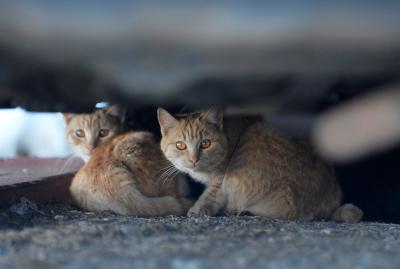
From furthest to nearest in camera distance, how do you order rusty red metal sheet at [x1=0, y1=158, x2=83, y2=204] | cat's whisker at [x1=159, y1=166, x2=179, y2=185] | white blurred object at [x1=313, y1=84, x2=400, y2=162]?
cat's whisker at [x1=159, y1=166, x2=179, y2=185] < rusty red metal sheet at [x1=0, y1=158, x2=83, y2=204] < white blurred object at [x1=313, y1=84, x2=400, y2=162]

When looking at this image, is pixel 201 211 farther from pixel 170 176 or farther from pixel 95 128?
pixel 95 128

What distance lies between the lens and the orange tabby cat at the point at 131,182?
4.52 meters

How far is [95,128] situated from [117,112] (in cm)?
26

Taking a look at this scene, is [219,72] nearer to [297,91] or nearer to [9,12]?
[297,91]

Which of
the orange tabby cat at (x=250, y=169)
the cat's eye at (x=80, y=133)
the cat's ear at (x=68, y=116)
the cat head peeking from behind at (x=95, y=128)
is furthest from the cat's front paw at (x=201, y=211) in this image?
the cat's ear at (x=68, y=116)

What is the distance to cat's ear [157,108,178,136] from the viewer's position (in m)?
4.92

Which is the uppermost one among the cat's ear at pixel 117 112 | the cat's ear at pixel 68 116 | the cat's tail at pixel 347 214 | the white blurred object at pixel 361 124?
the white blurred object at pixel 361 124

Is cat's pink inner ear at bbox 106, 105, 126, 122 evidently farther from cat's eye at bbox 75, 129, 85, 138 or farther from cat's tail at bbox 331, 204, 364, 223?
cat's tail at bbox 331, 204, 364, 223

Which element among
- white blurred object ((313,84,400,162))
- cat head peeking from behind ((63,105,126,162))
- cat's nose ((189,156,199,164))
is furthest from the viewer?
cat head peeking from behind ((63,105,126,162))

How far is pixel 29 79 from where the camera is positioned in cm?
244

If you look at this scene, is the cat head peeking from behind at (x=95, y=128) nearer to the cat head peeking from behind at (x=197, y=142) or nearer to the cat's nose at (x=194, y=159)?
the cat head peeking from behind at (x=197, y=142)

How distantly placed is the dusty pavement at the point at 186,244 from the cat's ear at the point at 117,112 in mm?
2219

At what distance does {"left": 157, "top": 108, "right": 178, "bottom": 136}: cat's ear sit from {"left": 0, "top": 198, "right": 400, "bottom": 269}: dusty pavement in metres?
1.46

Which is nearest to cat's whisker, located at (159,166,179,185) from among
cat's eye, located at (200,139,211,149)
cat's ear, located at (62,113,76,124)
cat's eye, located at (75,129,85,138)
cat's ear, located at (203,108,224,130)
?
cat's eye, located at (200,139,211,149)
